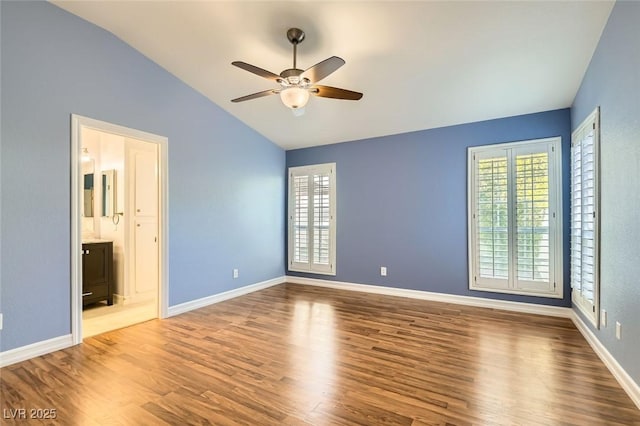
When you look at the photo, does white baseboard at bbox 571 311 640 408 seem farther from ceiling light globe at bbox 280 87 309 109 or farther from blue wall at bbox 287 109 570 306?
ceiling light globe at bbox 280 87 309 109

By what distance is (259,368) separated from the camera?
251 centimetres

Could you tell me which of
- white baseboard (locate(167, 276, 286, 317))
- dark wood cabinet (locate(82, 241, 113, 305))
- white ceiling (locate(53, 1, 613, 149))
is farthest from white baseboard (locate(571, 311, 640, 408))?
dark wood cabinet (locate(82, 241, 113, 305))

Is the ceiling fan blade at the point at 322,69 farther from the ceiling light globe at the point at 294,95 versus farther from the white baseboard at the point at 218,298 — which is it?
the white baseboard at the point at 218,298

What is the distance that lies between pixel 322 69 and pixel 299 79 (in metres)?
0.24

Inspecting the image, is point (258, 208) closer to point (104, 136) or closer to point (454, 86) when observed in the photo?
point (104, 136)

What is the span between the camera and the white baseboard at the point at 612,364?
2.07 meters

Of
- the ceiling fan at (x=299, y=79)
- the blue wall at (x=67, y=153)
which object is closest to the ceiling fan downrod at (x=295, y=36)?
the ceiling fan at (x=299, y=79)

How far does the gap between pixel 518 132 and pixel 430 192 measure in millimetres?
1302

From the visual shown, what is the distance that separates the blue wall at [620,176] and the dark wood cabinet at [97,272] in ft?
18.1

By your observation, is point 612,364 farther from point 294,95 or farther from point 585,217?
point 294,95

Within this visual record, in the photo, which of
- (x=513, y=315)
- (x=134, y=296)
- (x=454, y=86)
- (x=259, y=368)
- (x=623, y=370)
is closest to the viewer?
(x=623, y=370)

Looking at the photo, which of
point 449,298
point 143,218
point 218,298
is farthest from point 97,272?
point 449,298

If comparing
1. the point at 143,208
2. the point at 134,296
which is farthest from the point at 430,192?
the point at 134,296

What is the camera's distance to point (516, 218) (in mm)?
3945
